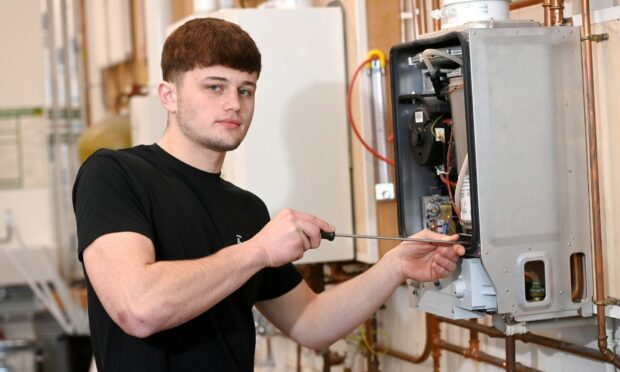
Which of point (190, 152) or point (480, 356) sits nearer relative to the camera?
point (190, 152)

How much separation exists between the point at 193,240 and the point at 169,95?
0.97ft

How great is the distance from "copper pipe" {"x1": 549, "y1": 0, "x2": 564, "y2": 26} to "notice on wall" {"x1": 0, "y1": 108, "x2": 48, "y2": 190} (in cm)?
391

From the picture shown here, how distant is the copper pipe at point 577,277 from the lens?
192 centimetres

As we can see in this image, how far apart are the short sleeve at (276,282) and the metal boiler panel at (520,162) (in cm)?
33

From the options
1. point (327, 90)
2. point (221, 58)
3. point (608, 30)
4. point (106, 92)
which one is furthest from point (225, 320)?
point (106, 92)

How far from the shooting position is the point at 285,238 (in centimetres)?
163

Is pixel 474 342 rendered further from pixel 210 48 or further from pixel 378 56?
pixel 210 48

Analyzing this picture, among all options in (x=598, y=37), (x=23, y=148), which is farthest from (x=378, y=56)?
(x=23, y=148)

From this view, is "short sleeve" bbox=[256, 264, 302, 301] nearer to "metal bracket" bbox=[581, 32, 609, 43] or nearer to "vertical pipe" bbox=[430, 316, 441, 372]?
"vertical pipe" bbox=[430, 316, 441, 372]

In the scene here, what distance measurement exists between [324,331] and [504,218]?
0.47m

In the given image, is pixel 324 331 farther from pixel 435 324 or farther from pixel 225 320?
pixel 435 324

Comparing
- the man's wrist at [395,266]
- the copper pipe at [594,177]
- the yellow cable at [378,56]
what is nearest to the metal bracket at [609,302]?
the copper pipe at [594,177]

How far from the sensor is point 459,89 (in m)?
1.90

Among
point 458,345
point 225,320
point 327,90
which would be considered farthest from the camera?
point 327,90
